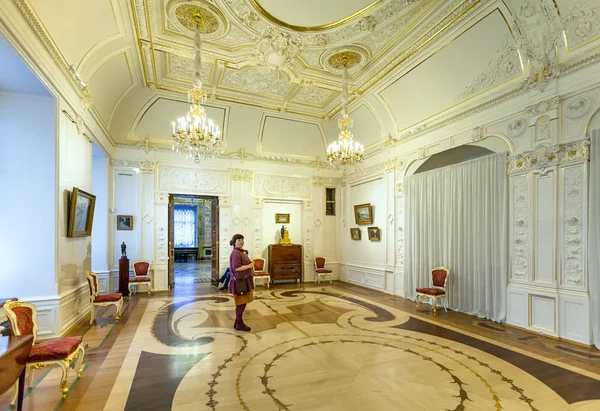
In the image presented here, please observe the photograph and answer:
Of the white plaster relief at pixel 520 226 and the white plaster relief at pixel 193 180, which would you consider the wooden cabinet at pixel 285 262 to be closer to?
the white plaster relief at pixel 193 180

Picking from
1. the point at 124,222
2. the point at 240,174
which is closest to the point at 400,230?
the point at 240,174

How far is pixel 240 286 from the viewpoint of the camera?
5320mm

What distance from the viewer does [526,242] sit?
18.0ft

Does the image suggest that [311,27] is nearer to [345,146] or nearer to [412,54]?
[412,54]

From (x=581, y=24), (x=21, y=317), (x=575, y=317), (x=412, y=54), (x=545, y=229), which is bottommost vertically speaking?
(x=575, y=317)

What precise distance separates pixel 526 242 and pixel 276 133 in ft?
24.0

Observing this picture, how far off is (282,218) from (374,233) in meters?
3.12

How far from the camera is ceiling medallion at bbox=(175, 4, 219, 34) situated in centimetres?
520

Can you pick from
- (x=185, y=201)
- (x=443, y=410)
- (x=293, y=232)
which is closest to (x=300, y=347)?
(x=443, y=410)

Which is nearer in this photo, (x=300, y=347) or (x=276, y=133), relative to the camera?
(x=300, y=347)

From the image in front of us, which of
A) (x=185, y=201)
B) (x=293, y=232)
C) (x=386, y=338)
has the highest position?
(x=185, y=201)

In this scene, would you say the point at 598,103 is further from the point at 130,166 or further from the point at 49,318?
the point at 130,166

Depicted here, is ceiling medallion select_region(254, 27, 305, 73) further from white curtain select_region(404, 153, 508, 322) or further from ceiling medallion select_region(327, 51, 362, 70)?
white curtain select_region(404, 153, 508, 322)

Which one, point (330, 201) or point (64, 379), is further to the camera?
point (330, 201)
